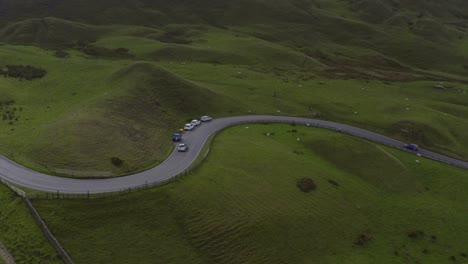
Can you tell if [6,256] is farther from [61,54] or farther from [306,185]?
[61,54]

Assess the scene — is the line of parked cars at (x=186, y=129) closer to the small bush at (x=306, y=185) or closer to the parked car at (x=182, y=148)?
the parked car at (x=182, y=148)

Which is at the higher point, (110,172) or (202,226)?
(110,172)

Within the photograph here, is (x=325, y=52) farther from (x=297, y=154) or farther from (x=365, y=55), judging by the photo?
(x=297, y=154)

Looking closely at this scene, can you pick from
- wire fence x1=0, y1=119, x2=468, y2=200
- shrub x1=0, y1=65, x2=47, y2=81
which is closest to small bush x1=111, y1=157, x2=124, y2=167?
wire fence x1=0, y1=119, x2=468, y2=200

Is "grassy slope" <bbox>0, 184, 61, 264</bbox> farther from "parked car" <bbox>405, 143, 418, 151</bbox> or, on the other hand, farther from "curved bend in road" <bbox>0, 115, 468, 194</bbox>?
"parked car" <bbox>405, 143, 418, 151</bbox>

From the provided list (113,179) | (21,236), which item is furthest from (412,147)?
(21,236)

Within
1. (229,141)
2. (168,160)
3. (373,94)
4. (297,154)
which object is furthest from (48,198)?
(373,94)

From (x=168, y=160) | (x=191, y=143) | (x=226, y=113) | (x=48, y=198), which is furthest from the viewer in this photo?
(x=226, y=113)
